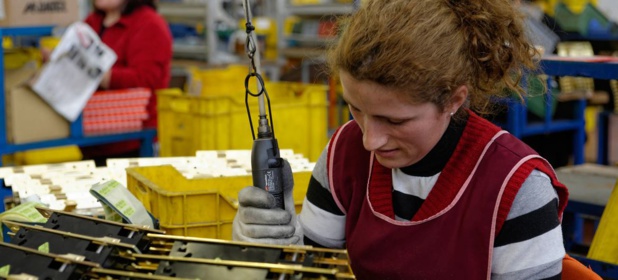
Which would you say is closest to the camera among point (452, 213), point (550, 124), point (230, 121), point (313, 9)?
point (452, 213)

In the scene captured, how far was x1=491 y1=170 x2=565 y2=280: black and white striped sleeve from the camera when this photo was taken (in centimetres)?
133

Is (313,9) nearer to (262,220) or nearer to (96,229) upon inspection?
(262,220)

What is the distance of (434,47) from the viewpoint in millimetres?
1312

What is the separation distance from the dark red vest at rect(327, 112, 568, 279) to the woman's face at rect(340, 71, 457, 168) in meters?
0.09

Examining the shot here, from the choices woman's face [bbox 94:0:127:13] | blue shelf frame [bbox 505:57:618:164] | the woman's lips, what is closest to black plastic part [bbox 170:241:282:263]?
the woman's lips

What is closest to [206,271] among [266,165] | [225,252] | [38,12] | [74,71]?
[225,252]

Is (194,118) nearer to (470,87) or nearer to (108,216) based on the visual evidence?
(108,216)

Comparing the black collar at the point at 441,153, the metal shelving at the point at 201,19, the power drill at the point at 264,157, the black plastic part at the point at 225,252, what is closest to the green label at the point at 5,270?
the black plastic part at the point at 225,252

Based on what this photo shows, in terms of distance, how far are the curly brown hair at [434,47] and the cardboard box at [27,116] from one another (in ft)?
6.97

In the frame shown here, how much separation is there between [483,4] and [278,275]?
0.69 m

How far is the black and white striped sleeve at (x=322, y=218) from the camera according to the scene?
1618 mm

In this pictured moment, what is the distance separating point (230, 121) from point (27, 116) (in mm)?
961

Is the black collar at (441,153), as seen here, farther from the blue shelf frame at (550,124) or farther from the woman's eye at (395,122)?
the blue shelf frame at (550,124)

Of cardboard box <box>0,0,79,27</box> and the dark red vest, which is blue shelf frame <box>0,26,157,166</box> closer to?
cardboard box <box>0,0,79,27</box>
